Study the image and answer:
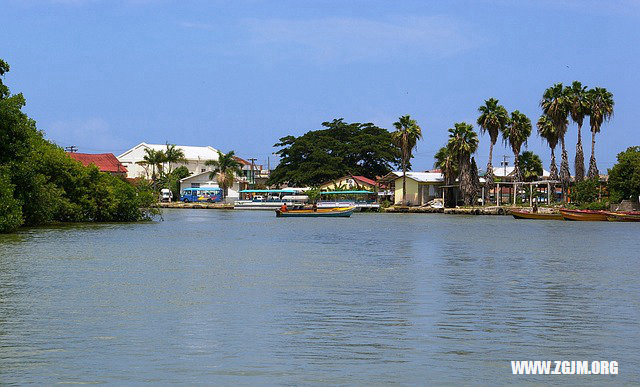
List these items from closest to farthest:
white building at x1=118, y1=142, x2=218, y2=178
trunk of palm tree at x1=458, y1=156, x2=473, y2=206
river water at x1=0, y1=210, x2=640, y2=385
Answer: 1. river water at x1=0, y1=210, x2=640, y2=385
2. trunk of palm tree at x1=458, y1=156, x2=473, y2=206
3. white building at x1=118, y1=142, x2=218, y2=178

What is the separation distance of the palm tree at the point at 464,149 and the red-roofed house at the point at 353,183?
80.6ft

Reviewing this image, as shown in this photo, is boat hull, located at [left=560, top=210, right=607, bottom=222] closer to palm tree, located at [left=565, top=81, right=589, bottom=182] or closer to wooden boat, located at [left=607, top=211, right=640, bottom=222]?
wooden boat, located at [left=607, top=211, right=640, bottom=222]

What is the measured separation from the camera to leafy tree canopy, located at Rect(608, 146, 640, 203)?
75.8 metres

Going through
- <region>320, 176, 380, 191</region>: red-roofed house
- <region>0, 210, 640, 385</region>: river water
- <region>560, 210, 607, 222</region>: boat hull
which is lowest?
<region>0, 210, 640, 385</region>: river water

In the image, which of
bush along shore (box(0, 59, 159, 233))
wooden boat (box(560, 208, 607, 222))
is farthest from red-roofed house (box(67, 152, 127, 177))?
wooden boat (box(560, 208, 607, 222))

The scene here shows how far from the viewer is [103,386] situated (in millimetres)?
10531

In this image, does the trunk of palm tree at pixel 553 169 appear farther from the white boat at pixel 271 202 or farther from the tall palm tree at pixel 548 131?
the white boat at pixel 271 202

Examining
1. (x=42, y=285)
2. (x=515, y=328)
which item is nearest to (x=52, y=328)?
(x=42, y=285)

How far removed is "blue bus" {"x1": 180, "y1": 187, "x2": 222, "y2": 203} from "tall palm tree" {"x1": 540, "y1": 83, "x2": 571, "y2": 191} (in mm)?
62961

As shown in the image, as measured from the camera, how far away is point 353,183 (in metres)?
124

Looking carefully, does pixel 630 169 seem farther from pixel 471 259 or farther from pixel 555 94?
pixel 471 259

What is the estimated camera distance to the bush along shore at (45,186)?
1609 inches

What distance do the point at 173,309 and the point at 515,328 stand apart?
23.9ft

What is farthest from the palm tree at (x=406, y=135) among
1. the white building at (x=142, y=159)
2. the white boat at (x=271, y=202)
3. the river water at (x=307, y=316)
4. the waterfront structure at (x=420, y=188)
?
the river water at (x=307, y=316)
